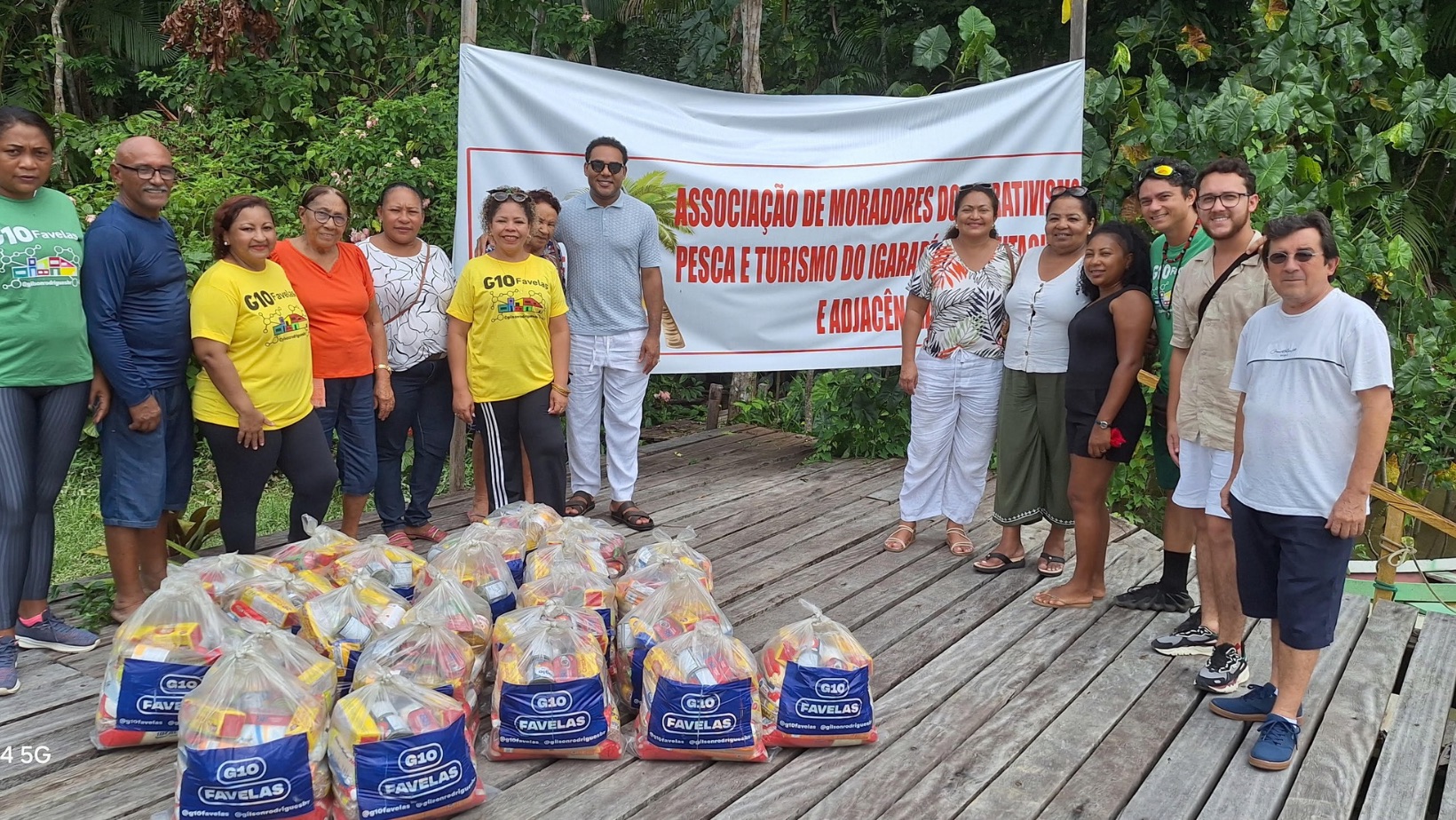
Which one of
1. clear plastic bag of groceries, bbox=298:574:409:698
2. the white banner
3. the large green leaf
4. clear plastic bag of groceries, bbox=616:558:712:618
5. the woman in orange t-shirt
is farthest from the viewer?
the large green leaf

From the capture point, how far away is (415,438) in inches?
191

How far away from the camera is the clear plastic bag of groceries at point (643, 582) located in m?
3.44

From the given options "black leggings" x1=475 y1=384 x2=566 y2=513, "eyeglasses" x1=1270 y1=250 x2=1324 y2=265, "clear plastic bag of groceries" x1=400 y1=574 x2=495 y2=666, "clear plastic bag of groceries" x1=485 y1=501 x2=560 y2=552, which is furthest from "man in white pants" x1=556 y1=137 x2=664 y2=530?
"eyeglasses" x1=1270 y1=250 x2=1324 y2=265

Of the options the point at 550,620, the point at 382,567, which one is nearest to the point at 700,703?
the point at 550,620

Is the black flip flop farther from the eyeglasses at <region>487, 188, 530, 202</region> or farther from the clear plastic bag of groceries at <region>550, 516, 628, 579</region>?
the eyeglasses at <region>487, 188, 530, 202</region>

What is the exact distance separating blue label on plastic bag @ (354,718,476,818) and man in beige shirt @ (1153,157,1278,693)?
2334 millimetres

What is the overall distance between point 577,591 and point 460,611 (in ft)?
1.12

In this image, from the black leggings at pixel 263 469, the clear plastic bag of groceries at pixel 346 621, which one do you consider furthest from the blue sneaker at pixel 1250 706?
the black leggings at pixel 263 469

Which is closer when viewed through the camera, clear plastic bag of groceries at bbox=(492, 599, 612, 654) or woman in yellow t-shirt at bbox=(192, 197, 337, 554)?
clear plastic bag of groceries at bbox=(492, 599, 612, 654)

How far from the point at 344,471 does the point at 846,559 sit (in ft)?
6.90

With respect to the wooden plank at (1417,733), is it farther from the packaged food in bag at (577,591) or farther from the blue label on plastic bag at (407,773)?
the blue label on plastic bag at (407,773)

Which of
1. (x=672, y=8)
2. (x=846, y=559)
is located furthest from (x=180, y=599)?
(x=672, y=8)

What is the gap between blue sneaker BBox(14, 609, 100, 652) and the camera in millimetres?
3551

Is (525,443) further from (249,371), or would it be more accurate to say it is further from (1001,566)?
(1001,566)
